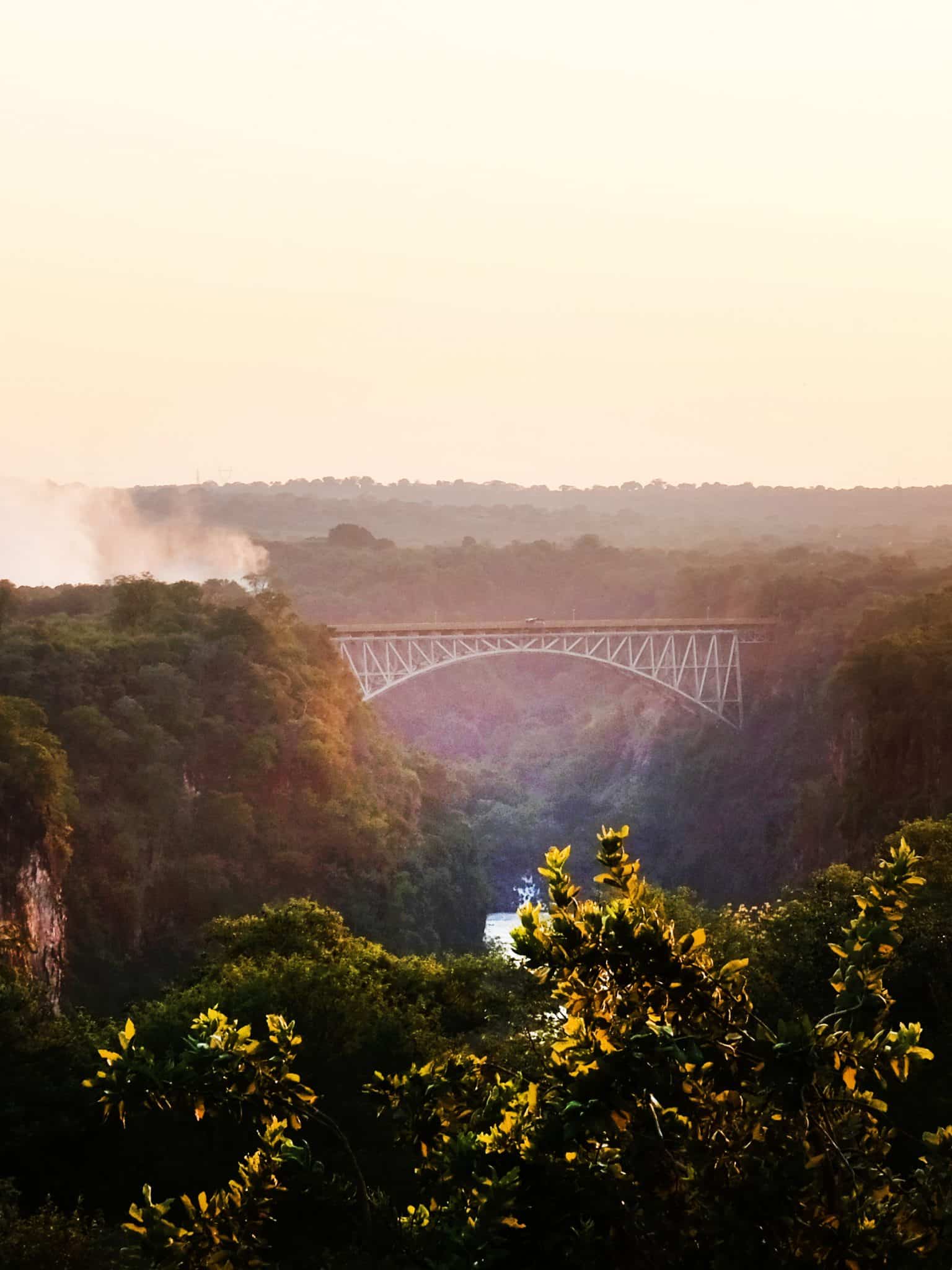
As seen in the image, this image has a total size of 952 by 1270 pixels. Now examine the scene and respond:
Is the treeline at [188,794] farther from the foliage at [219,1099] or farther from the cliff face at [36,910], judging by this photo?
the foliage at [219,1099]

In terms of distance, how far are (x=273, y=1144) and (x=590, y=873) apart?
213 ft

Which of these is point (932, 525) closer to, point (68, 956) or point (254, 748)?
point (254, 748)

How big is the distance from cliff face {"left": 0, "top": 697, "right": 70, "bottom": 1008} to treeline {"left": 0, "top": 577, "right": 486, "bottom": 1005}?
0.07 metres

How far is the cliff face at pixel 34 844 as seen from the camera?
1452 inches

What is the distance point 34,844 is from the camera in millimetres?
38844

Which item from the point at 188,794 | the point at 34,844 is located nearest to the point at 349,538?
the point at 188,794

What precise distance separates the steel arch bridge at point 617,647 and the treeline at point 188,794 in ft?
8.57

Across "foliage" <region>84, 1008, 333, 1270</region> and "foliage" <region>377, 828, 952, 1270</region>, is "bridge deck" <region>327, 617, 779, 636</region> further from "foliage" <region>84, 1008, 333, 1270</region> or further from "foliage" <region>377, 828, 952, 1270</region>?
"foliage" <region>377, 828, 952, 1270</region>

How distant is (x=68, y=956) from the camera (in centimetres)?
4044

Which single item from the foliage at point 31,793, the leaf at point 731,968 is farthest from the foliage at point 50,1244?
the foliage at point 31,793

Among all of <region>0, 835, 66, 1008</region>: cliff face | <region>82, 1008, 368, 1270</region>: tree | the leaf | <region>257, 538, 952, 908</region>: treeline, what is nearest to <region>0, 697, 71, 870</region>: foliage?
<region>0, 835, 66, 1008</region>: cliff face

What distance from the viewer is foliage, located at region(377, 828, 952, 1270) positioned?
27.7ft

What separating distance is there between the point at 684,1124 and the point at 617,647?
2509 inches

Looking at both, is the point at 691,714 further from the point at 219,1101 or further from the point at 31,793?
the point at 219,1101
